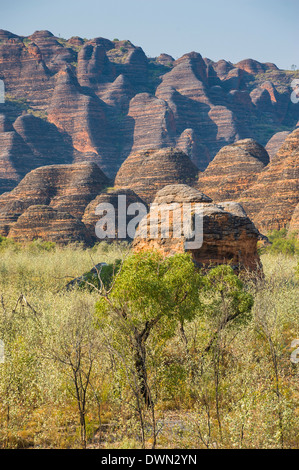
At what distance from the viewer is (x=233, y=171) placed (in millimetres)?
59625

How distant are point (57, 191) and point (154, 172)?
1203 cm

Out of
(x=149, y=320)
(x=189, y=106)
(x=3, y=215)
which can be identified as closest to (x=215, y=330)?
(x=149, y=320)

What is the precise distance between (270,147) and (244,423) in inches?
4333

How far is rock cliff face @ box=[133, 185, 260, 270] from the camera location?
679 inches

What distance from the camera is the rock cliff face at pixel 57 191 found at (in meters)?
55.3

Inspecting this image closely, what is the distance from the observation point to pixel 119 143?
11862 centimetres

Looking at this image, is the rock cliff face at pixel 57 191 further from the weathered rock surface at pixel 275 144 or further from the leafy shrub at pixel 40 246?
the weathered rock surface at pixel 275 144

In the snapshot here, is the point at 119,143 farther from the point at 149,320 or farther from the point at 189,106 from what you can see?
the point at 149,320

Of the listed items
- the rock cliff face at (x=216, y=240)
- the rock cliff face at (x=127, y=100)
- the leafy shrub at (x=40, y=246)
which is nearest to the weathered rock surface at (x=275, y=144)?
the rock cliff face at (x=127, y=100)

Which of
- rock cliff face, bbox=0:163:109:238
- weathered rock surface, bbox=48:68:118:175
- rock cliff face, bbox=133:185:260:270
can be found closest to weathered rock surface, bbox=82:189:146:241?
rock cliff face, bbox=0:163:109:238

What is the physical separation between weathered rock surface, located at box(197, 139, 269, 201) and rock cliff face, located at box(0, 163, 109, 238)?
12.8 m

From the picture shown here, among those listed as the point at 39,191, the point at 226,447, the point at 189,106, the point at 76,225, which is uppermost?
the point at 189,106

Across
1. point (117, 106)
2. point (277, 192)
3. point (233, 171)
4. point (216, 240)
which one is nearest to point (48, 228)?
point (277, 192)

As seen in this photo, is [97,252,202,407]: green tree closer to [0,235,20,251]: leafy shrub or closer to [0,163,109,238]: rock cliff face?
[0,235,20,251]: leafy shrub
